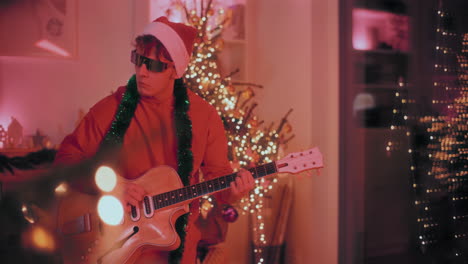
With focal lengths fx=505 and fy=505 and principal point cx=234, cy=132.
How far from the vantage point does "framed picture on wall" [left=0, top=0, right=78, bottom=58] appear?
3.84 meters

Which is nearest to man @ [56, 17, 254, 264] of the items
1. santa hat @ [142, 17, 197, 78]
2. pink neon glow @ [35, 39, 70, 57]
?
santa hat @ [142, 17, 197, 78]

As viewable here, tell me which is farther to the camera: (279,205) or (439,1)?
(279,205)

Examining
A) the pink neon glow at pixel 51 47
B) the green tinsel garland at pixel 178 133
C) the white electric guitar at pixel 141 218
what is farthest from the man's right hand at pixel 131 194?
the pink neon glow at pixel 51 47

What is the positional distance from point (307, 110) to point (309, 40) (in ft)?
1.79

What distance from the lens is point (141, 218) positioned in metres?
2.24

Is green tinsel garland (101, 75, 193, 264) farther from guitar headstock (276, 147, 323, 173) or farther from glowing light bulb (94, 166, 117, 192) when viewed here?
guitar headstock (276, 147, 323, 173)

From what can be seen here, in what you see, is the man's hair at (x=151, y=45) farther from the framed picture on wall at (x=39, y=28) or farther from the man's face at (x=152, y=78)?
the framed picture on wall at (x=39, y=28)

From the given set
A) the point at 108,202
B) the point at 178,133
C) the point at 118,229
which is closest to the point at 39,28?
the point at 178,133

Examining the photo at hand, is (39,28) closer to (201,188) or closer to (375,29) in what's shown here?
(201,188)

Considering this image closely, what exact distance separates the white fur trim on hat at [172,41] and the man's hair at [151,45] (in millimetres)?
31

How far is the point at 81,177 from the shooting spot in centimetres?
233

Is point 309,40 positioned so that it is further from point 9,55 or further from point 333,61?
point 9,55

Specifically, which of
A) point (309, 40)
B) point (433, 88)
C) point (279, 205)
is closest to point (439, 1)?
point (433, 88)

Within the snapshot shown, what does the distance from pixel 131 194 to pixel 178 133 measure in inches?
16.0
